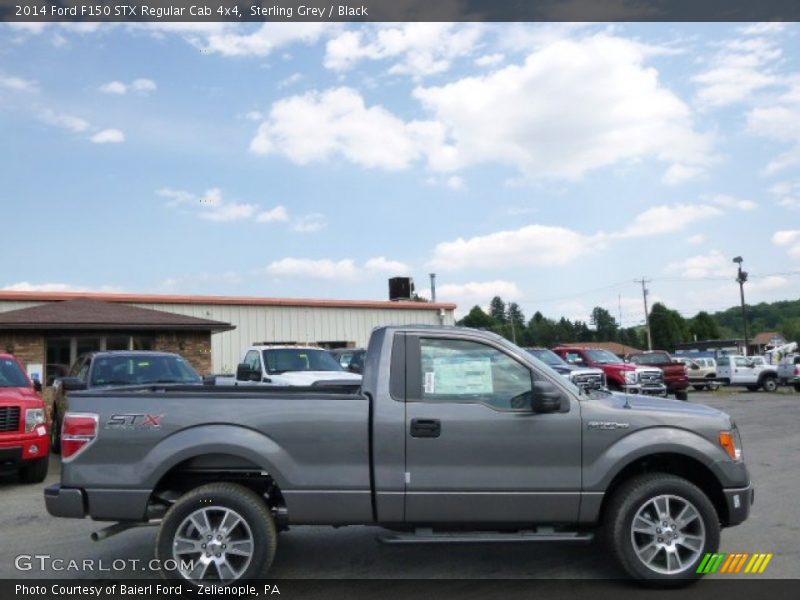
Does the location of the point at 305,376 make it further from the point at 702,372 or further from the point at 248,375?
the point at 702,372

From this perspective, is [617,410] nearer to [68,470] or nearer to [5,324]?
[68,470]

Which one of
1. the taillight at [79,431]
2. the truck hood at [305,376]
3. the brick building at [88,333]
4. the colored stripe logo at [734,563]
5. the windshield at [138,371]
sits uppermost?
the brick building at [88,333]

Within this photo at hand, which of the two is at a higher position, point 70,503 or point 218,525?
point 70,503

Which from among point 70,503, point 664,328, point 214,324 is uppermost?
point 664,328

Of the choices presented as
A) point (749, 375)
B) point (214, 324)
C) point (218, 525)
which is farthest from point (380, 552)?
point (749, 375)

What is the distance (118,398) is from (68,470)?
1.96 ft

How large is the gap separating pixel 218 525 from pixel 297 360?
962cm

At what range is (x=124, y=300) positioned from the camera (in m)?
30.5

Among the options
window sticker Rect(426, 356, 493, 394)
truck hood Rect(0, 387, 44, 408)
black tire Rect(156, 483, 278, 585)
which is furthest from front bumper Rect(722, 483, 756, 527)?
truck hood Rect(0, 387, 44, 408)

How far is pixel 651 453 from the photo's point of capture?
17.4 feet

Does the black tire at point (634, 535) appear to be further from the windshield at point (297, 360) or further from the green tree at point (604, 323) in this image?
the green tree at point (604, 323)

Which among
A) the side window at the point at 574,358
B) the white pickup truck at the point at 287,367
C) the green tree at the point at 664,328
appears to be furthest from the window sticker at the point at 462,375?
the green tree at the point at 664,328

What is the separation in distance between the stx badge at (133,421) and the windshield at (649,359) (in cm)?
2416

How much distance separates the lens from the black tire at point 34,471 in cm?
997
